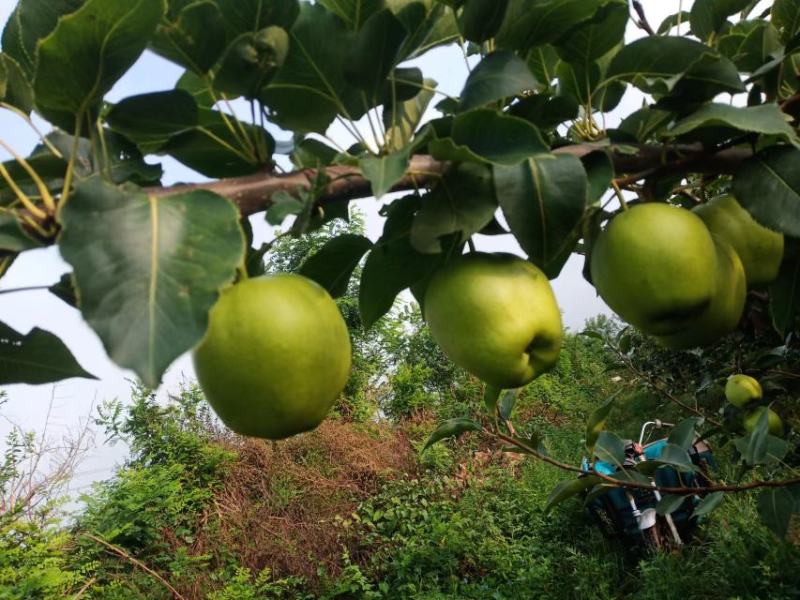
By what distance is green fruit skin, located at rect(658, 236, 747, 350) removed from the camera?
56 cm

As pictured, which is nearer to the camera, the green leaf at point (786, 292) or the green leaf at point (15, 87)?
the green leaf at point (15, 87)

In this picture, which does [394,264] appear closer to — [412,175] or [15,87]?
[412,175]

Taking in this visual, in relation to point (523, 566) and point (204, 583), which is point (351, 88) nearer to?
point (523, 566)

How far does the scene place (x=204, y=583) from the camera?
4023 mm

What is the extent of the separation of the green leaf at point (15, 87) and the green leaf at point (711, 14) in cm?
66

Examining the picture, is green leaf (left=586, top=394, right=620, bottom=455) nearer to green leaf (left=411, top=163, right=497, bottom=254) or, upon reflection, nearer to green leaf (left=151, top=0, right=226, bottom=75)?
green leaf (left=411, top=163, right=497, bottom=254)

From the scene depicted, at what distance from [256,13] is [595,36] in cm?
30

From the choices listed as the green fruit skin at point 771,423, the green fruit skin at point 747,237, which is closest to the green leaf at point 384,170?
the green fruit skin at point 747,237

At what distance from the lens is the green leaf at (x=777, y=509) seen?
3.46ft

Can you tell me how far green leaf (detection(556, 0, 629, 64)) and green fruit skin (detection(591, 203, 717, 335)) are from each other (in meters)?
Result: 0.16

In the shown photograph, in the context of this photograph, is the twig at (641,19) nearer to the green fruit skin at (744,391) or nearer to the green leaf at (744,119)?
the green leaf at (744,119)

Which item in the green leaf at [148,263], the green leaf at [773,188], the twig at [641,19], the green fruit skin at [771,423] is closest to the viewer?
the green leaf at [148,263]

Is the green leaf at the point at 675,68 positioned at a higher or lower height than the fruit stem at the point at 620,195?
higher

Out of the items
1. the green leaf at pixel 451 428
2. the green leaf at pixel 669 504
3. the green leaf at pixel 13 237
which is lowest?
the green leaf at pixel 669 504
